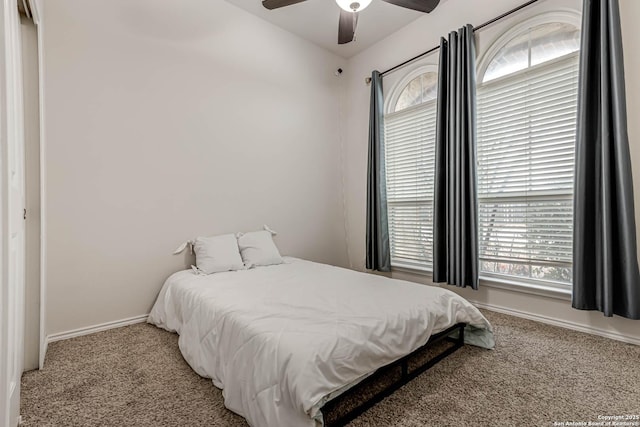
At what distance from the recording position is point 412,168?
361 centimetres

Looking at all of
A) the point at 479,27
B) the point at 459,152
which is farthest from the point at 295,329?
the point at 479,27

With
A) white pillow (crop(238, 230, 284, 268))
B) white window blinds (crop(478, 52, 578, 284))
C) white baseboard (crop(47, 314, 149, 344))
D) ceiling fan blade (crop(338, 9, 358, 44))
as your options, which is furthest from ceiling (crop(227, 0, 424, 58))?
white baseboard (crop(47, 314, 149, 344))

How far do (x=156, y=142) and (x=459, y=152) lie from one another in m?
2.74

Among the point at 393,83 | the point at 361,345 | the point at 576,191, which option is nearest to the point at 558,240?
the point at 576,191

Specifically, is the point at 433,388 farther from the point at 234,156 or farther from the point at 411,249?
the point at 234,156

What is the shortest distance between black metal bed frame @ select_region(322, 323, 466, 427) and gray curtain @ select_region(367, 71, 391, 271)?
1648mm

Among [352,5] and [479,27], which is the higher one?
[479,27]

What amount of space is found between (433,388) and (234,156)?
2654mm

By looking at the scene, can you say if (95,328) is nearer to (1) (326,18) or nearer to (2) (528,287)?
(2) (528,287)

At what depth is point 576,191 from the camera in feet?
7.19

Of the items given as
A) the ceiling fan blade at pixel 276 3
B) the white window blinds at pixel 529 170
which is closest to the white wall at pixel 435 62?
the white window blinds at pixel 529 170

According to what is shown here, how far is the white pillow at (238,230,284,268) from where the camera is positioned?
2951 millimetres

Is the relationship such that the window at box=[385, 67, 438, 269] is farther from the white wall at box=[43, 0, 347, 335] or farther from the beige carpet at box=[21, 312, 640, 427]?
the beige carpet at box=[21, 312, 640, 427]

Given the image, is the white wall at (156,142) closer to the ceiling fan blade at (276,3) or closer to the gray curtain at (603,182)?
the ceiling fan blade at (276,3)
